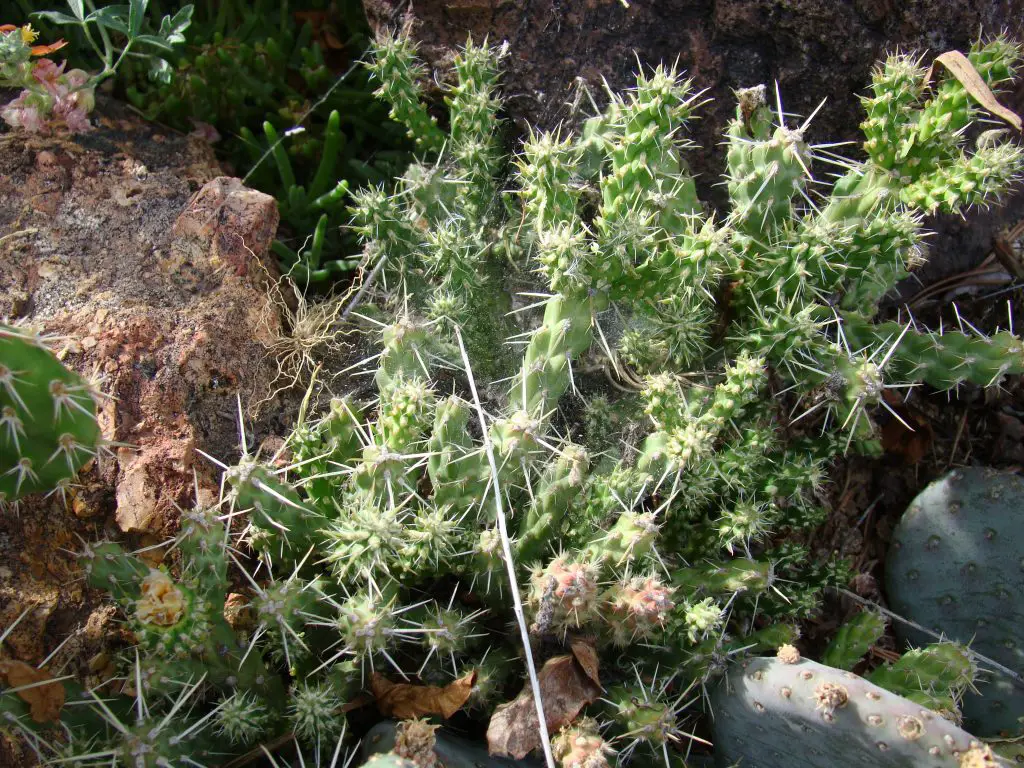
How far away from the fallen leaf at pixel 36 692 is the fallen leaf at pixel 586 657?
1.23m

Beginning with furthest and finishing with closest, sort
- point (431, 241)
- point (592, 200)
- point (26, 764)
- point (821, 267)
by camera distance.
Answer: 1. point (592, 200)
2. point (431, 241)
3. point (821, 267)
4. point (26, 764)

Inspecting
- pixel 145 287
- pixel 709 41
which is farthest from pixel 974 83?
pixel 145 287

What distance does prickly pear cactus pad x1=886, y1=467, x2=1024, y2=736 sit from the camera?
2.42m

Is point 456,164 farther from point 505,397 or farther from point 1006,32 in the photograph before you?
point 1006,32

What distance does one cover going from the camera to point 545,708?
1.94 metres

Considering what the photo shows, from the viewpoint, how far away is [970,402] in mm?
3000

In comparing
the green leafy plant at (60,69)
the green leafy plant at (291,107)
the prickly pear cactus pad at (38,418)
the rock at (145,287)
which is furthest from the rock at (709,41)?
the prickly pear cactus pad at (38,418)

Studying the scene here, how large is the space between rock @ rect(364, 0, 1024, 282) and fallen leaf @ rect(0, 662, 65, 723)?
2193 millimetres

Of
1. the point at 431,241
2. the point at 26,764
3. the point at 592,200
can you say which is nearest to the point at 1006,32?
the point at 592,200

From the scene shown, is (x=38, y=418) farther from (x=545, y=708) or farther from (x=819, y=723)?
(x=819, y=723)

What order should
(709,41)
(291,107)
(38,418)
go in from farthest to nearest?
(291,107) < (709,41) < (38,418)

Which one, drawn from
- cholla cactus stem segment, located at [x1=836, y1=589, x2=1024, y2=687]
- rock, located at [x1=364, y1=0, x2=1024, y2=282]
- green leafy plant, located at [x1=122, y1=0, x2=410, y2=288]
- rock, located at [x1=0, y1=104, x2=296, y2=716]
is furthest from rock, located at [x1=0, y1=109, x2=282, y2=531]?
cholla cactus stem segment, located at [x1=836, y1=589, x2=1024, y2=687]

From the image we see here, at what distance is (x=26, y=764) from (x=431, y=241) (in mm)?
1687

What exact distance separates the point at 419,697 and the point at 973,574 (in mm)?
1759
